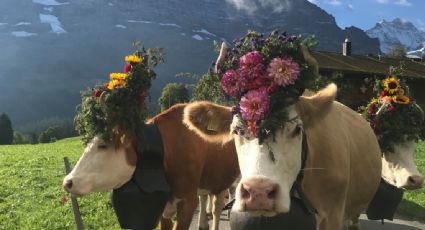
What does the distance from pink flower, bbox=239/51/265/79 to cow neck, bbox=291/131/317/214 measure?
1.99 ft

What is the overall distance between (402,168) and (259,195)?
316 centimetres

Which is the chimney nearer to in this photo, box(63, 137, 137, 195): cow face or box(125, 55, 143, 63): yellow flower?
box(125, 55, 143, 63): yellow flower

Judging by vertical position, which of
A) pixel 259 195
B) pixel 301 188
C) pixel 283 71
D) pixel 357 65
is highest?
pixel 283 71

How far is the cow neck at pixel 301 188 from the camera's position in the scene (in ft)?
11.8

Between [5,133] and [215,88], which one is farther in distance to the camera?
[5,133]

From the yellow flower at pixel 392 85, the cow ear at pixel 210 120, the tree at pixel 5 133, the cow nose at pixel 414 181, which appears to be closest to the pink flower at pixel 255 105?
the cow ear at pixel 210 120

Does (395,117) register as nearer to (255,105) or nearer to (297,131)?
(297,131)

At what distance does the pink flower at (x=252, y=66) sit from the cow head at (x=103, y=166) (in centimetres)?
206

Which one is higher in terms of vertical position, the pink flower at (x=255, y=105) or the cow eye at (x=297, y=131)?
the pink flower at (x=255, y=105)

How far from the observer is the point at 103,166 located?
503cm

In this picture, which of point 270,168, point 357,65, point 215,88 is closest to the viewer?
point 270,168

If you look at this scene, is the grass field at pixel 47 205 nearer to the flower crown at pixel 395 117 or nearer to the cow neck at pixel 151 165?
the cow neck at pixel 151 165

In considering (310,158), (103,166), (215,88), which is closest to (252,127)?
(310,158)

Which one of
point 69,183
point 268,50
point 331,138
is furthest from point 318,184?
point 69,183
